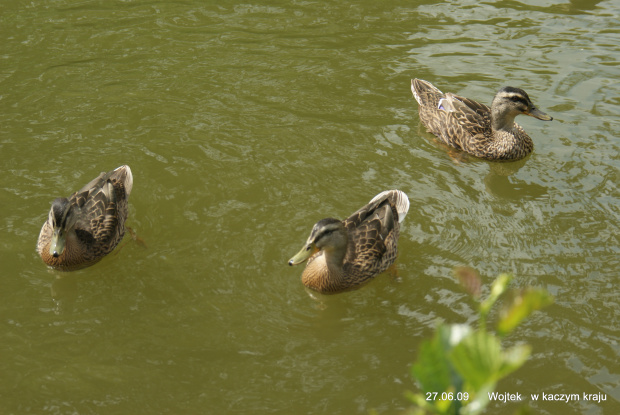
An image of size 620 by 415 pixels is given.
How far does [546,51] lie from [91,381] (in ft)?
27.5

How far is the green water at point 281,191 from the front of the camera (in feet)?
18.2

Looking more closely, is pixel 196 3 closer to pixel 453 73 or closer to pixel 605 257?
pixel 453 73

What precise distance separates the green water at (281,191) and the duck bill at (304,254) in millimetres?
481

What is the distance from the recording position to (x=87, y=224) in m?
7.01

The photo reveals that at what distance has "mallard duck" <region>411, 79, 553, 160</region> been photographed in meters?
8.52

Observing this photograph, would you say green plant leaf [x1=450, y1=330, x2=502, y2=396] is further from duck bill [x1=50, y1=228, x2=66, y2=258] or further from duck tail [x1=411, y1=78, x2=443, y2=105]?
duck tail [x1=411, y1=78, x2=443, y2=105]

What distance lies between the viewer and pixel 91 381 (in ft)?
17.8

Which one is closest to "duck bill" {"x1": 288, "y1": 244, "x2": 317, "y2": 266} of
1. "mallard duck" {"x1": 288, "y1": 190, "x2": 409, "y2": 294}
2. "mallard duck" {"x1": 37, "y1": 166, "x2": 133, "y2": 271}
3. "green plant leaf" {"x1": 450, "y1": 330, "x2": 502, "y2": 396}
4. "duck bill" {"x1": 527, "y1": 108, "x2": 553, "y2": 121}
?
"mallard duck" {"x1": 288, "y1": 190, "x2": 409, "y2": 294}

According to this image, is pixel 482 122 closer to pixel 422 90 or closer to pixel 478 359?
pixel 422 90

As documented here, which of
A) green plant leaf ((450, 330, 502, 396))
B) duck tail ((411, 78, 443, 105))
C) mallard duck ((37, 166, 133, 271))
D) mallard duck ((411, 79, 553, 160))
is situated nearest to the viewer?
green plant leaf ((450, 330, 502, 396))

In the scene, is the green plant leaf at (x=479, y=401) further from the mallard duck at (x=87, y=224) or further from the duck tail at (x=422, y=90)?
the duck tail at (x=422, y=90)

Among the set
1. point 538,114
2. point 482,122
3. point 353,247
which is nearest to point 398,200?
point 353,247

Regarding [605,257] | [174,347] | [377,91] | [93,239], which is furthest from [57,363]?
[377,91]

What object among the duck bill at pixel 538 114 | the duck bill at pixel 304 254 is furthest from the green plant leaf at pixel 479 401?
the duck bill at pixel 538 114
